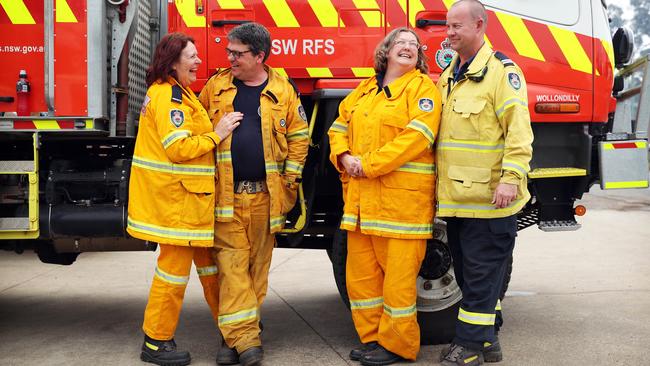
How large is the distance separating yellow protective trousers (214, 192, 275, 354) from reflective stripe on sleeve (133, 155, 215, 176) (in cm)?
24

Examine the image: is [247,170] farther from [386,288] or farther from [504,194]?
[504,194]

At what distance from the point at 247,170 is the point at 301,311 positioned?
5.90ft

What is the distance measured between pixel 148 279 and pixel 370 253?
3648 millimetres

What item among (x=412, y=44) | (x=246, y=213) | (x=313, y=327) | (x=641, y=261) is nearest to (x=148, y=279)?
(x=313, y=327)

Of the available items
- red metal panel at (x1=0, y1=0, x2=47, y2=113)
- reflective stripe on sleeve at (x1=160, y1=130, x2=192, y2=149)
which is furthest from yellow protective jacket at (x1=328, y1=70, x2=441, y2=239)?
red metal panel at (x1=0, y1=0, x2=47, y2=113)

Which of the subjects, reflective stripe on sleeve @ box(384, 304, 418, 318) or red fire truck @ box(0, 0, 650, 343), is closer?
reflective stripe on sleeve @ box(384, 304, 418, 318)

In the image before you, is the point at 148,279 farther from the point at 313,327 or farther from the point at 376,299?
the point at 376,299

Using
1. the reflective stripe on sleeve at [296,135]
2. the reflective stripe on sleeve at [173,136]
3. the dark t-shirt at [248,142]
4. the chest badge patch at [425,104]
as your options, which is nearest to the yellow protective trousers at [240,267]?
the dark t-shirt at [248,142]

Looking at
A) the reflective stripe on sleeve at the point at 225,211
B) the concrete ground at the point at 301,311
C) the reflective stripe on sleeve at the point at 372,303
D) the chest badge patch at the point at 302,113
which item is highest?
the chest badge patch at the point at 302,113

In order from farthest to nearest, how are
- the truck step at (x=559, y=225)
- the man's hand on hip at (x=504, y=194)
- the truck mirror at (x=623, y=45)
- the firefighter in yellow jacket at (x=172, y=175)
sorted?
the truck mirror at (x=623, y=45)
the truck step at (x=559, y=225)
the firefighter in yellow jacket at (x=172, y=175)
the man's hand on hip at (x=504, y=194)

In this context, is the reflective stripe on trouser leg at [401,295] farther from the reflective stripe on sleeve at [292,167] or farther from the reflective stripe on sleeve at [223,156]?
the reflective stripe on sleeve at [223,156]

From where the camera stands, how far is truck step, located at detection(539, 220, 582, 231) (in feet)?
15.0

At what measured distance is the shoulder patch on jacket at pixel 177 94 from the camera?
13.1 ft

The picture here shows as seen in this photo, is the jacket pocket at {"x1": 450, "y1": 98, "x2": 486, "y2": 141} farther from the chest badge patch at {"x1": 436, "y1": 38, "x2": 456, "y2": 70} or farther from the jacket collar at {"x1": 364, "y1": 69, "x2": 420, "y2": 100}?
the chest badge patch at {"x1": 436, "y1": 38, "x2": 456, "y2": 70}
